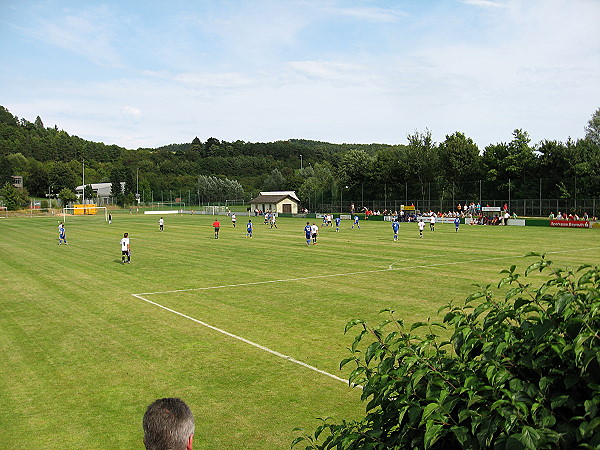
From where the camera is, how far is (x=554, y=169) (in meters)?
80.1

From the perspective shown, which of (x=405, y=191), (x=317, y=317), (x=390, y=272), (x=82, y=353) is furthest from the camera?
(x=405, y=191)

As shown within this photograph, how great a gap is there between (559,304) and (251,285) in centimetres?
1979

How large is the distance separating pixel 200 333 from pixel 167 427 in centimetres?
1196

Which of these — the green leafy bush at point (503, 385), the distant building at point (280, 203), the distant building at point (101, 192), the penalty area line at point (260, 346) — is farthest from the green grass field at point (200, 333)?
the distant building at point (101, 192)

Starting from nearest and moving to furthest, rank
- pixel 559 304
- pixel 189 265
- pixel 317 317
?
pixel 559 304, pixel 317 317, pixel 189 265

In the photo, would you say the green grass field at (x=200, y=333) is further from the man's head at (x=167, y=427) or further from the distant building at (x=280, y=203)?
the distant building at (x=280, y=203)

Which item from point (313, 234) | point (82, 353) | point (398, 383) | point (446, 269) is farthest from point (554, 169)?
point (398, 383)

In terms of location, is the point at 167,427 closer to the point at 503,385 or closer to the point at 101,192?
the point at 503,385

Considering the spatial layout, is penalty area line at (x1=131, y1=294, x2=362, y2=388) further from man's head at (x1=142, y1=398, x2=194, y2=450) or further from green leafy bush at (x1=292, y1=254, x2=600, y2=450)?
A: man's head at (x1=142, y1=398, x2=194, y2=450)

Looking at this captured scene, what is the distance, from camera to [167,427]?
3375 millimetres

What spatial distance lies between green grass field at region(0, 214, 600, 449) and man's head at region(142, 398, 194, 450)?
5.30m

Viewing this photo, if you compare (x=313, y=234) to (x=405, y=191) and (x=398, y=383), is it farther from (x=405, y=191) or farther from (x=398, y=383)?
(x=405, y=191)

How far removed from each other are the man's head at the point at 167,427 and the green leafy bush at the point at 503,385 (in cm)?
108

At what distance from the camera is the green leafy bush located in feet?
10.3
